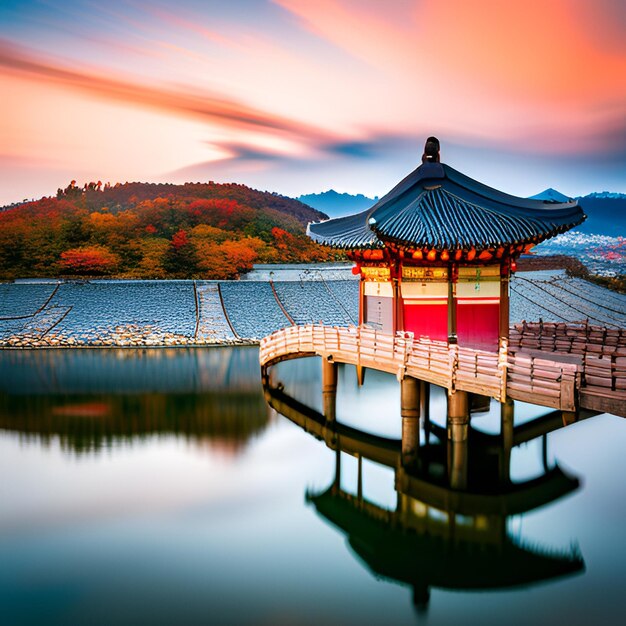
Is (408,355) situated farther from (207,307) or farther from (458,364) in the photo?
(207,307)

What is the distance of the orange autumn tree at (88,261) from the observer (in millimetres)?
52688

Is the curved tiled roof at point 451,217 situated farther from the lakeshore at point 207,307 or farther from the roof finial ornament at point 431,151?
the lakeshore at point 207,307

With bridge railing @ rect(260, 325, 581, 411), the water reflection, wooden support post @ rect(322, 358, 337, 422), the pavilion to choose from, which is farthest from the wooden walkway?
the water reflection

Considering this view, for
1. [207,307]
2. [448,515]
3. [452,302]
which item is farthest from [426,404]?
[207,307]

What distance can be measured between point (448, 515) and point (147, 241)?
4987 cm

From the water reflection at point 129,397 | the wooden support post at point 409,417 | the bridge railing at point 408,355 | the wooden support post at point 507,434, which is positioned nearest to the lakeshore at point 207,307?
the water reflection at point 129,397

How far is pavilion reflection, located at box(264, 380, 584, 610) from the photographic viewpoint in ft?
39.0

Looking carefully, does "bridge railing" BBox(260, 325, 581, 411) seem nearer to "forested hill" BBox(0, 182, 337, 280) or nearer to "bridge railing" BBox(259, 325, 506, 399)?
"bridge railing" BBox(259, 325, 506, 399)

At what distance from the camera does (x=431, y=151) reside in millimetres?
20406

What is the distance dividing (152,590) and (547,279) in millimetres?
48567

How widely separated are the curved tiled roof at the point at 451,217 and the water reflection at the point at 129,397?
7.33m

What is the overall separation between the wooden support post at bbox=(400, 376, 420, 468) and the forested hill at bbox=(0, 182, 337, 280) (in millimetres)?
37204

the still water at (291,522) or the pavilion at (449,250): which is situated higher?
the pavilion at (449,250)

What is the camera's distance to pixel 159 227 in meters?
65.6
